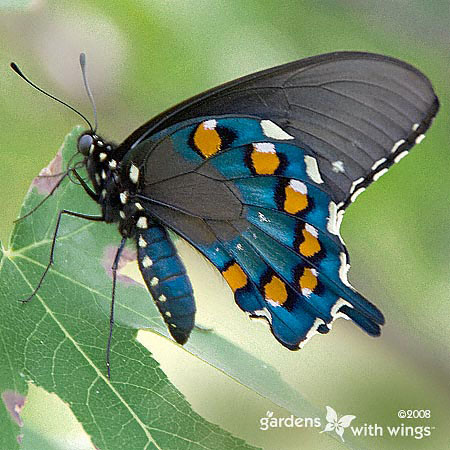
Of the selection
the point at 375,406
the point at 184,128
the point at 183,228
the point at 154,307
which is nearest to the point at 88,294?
the point at 154,307

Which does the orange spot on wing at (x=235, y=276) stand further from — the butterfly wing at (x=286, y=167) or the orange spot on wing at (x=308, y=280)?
the orange spot on wing at (x=308, y=280)

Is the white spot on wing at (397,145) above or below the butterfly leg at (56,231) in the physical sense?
above

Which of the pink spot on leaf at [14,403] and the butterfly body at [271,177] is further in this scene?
the butterfly body at [271,177]

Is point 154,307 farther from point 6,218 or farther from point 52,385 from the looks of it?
point 6,218

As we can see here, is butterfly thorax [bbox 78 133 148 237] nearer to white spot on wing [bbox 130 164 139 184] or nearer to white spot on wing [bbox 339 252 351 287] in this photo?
white spot on wing [bbox 130 164 139 184]

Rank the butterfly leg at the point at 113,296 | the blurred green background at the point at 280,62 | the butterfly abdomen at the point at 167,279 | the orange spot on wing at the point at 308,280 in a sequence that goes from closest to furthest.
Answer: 1. the butterfly leg at the point at 113,296
2. the butterfly abdomen at the point at 167,279
3. the orange spot on wing at the point at 308,280
4. the blurred green background at the point at 280,62

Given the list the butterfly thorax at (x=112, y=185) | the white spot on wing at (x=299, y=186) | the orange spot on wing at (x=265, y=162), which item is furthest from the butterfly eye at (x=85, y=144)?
the white spot on wing at (x=299, y=186)

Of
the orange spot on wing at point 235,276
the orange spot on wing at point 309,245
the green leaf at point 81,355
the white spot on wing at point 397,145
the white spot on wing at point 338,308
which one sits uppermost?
the white spot on wing at point 397,145
